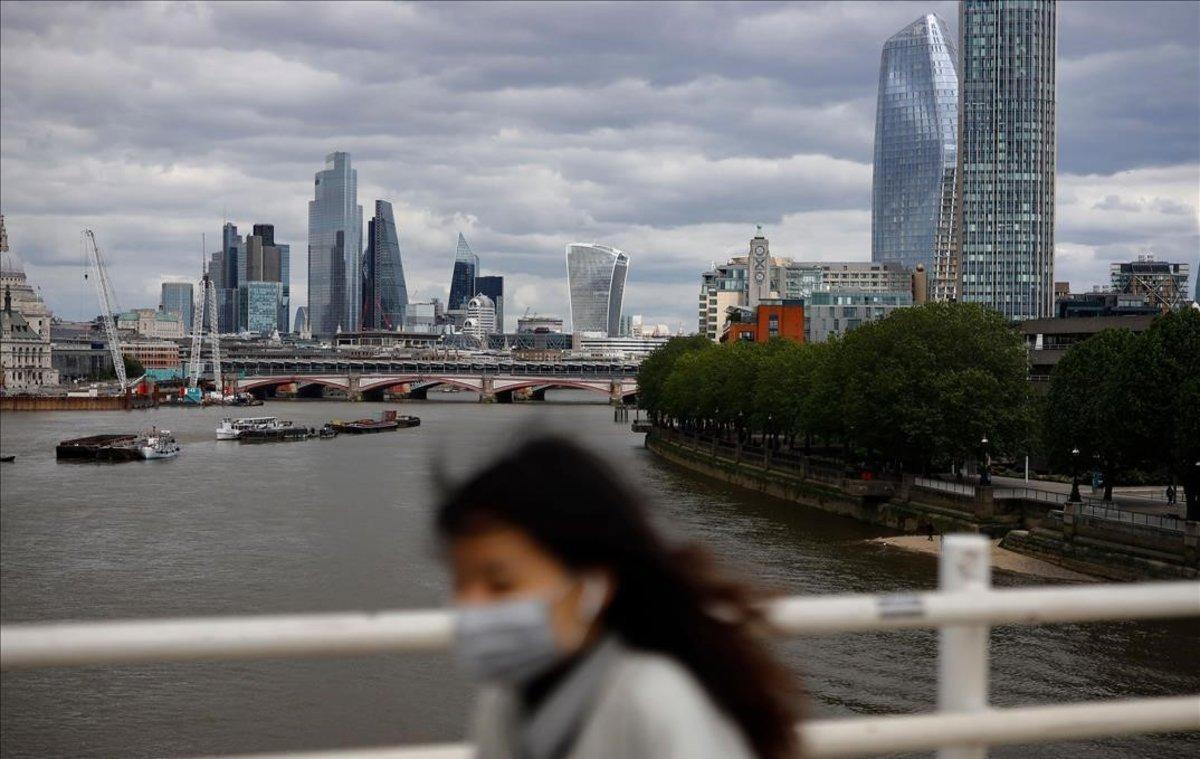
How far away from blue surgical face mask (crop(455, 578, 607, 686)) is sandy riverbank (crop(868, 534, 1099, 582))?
28.2m

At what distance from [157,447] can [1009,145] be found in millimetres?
79680

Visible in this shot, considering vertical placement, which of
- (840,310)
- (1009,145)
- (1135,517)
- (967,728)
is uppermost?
(1009,145)

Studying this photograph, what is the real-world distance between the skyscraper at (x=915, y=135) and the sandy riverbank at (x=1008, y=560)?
149 metres

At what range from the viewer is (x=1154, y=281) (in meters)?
114

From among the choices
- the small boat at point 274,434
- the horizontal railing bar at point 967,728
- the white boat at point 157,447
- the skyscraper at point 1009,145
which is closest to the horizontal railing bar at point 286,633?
the horizontal railing bar at point 967,728

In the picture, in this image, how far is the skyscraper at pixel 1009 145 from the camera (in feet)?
365

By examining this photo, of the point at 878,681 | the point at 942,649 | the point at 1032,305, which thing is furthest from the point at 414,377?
the point at 942,649

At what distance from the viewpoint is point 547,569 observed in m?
1.48

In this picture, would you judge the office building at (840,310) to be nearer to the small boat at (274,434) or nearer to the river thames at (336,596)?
the small boat at (274,434)

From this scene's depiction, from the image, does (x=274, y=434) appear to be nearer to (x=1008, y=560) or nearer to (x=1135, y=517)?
(x=1008, y=560)

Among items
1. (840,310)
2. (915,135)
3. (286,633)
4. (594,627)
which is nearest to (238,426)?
(840,310)

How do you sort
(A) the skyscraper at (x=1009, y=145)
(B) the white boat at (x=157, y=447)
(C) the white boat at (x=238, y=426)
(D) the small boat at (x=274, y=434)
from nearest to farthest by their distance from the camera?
(B) the white boat at (x=157, y=447) → (D) the small boat at (x=274, y=434) → (C) the white boat at (x=238, y=426) → (A) the skyscraper at (x=1009, y=145)

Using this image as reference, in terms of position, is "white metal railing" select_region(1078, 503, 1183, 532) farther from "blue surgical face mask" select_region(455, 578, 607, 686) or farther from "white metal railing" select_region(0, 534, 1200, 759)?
"blue surgical face mask" select_region(455, 578, 607, 686)

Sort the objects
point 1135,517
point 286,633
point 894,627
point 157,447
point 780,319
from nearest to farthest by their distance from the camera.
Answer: point 286,633
point 894,627
point 1135,517
point 157,447
point 780,319
